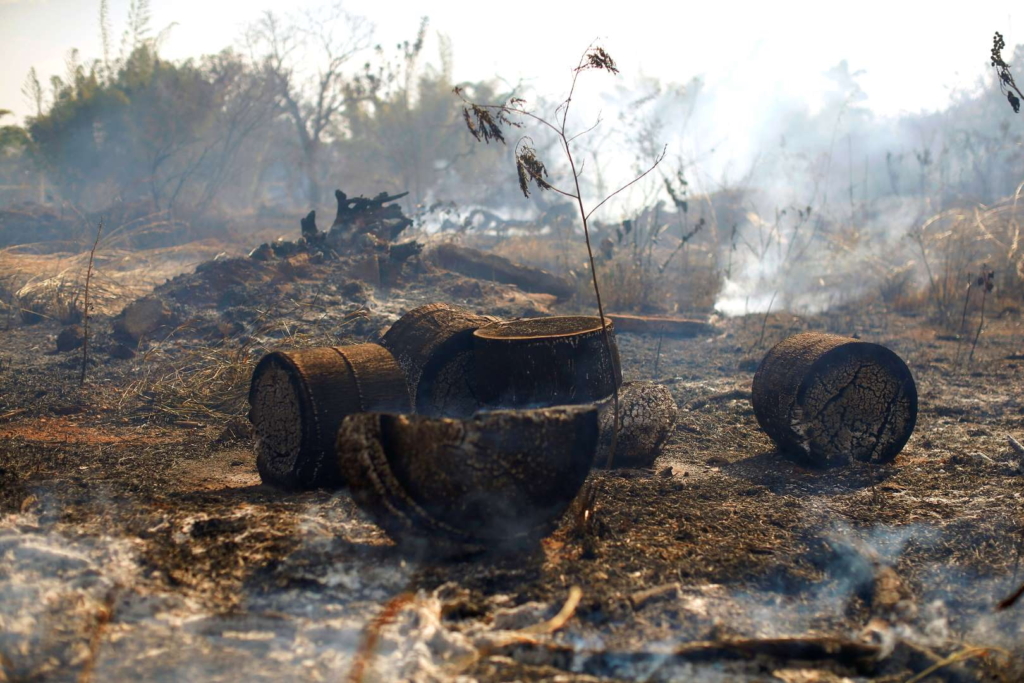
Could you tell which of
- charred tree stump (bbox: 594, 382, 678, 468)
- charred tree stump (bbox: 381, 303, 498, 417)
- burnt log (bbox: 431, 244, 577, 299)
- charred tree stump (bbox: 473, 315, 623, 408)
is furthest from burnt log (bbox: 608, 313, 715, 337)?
charred tree stump (bbox: 473, 315, 623, 408)

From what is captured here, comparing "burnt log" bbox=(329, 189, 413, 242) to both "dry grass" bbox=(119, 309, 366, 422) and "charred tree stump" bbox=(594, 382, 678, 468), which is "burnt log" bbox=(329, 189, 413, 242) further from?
"charred tree stump" bbox=(594, 382, 678, 468)

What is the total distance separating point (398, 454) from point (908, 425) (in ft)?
10.4

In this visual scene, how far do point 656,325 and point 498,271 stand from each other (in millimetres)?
2691

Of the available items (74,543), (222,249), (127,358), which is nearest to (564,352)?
(74,543)

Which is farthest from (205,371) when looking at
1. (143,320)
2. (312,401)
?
(312,401)

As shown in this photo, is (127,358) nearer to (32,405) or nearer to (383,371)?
(32,405)

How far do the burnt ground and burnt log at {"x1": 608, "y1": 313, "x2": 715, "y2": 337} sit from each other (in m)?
4.09

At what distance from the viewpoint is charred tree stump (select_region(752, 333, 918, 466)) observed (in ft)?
14.1

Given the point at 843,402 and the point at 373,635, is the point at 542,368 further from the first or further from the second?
the point at 373,635

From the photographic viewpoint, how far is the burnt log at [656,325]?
29.4ft

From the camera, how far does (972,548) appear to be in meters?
3.10

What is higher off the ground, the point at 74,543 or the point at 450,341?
the point at 450,341

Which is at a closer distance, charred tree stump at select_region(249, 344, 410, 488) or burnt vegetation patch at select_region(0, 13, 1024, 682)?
burnt vegetation patch at select_region(0, 13, 1024, 682)

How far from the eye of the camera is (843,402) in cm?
433
